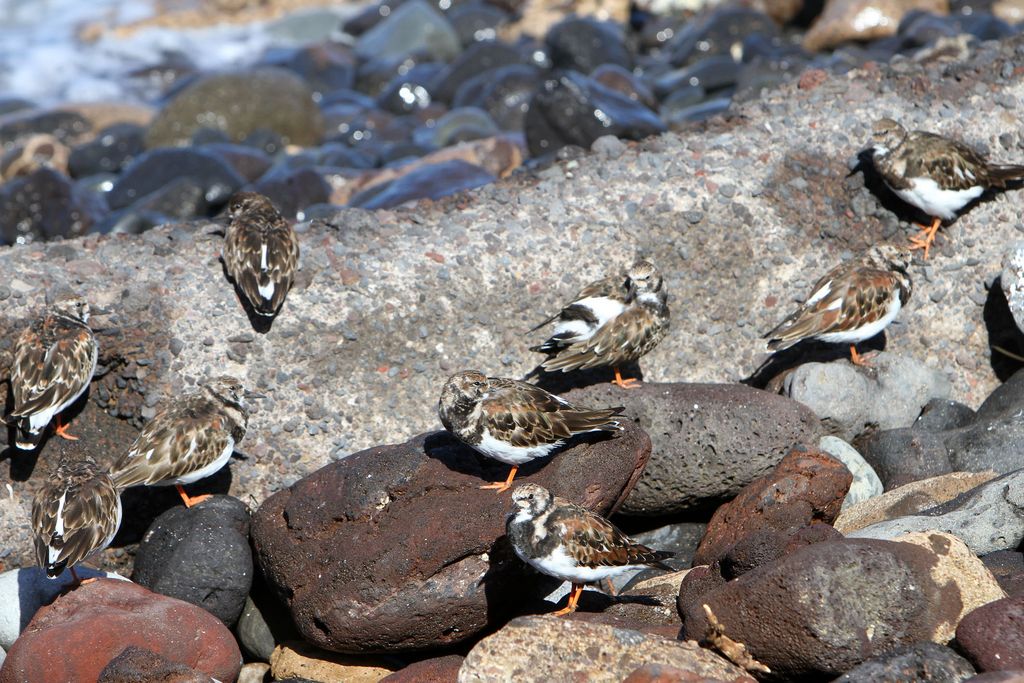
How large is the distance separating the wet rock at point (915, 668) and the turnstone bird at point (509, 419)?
2.28m

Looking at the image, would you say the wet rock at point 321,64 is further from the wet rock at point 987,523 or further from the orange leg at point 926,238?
the wet rock at point 987,523

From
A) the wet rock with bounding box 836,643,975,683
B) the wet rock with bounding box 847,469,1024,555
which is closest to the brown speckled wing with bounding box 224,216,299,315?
the wet rock with bounding box 847,469,1024,555

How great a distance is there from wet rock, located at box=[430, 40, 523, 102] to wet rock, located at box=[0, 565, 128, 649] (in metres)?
15.4

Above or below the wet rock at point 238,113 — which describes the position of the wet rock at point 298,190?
above

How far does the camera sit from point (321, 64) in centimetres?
2670

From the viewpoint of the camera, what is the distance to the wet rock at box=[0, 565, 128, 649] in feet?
25.6

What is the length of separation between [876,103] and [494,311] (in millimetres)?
3908

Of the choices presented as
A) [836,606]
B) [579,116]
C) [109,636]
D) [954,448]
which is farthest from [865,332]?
[579,116]

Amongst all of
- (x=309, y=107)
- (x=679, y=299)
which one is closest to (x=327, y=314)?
(x=679, y=299)

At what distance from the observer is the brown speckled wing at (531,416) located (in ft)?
24.1

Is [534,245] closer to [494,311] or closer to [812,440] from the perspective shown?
[494,311]

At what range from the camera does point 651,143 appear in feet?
33.7

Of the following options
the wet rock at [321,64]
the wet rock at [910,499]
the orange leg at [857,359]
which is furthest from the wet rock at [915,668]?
the wet rock at [321,64]

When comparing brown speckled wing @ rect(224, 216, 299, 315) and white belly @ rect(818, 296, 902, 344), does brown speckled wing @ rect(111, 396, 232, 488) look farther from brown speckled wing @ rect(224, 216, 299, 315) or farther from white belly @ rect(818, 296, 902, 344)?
white belly @ rect(818, 296, 902, 344)
